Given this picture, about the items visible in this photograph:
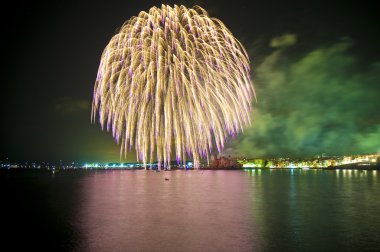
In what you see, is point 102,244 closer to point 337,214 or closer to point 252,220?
point 252,220

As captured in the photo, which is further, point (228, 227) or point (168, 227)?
point (168, 227)

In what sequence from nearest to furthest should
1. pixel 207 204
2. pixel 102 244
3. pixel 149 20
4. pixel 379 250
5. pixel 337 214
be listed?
1. pixel 379 250
2. pixel 102 244
3. pixel 337 214
4. pixel 207 204
5. pixel 149 20

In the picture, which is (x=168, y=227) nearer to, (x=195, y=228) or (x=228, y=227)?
(x=195, y=228)

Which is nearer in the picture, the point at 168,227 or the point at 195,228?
the point at 195,228

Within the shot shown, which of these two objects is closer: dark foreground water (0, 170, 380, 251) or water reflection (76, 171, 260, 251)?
water reflection (76, 171, 260, 251)

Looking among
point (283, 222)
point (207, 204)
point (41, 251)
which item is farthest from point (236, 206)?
point (41, 251)

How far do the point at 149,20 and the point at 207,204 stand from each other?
1658cm

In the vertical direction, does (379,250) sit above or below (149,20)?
below

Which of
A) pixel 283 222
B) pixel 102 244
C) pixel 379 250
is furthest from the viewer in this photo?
pixel 283 222

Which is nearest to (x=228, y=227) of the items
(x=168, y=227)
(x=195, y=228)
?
(x=195, y=228)

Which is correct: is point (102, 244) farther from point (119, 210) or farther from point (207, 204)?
point (207, 204)

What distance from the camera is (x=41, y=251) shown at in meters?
13.1

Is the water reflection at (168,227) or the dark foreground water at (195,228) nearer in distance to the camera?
the water reflection at (168,227)

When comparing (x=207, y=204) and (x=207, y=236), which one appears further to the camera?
(x=207, y=204)
